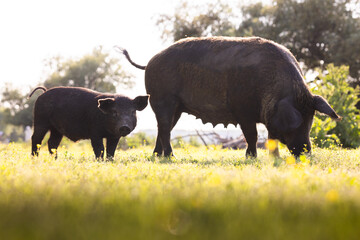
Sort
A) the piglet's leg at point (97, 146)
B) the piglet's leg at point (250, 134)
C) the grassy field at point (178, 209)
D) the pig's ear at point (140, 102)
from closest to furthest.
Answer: the grassy field at point (178, 209)
the piglet's leg at point (97, 146)
the piglet's leg at point (250, 134)
the pig's ear at point (140, 102)

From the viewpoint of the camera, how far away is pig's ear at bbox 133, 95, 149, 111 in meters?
7.13

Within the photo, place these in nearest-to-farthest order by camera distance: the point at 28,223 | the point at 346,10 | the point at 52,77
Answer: the point at 28,223 → the point at 346,10 → the point at 52,77

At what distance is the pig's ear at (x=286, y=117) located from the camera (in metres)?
6.27

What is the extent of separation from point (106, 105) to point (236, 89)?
231 cm

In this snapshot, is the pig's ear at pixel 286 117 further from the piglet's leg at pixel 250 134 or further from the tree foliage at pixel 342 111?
the tree foliage at pixel 342 111

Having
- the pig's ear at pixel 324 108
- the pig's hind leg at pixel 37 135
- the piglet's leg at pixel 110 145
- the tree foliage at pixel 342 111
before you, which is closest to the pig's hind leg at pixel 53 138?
the pig's hind leg at pixel 37 135

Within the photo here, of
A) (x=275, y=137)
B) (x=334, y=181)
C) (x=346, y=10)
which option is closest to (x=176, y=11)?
(x=346, y=10)

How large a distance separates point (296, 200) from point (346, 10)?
26293 mm

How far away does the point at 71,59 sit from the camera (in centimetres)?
4956

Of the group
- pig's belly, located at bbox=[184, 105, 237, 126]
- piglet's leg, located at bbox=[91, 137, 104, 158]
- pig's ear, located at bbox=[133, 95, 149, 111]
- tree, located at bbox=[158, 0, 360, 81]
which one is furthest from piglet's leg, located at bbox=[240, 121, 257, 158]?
tree, located at bbox=[158, 0, 360, 81]

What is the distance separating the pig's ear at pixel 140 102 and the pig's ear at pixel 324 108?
2907 millimetres

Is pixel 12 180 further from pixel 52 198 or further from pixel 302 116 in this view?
pixel 302 116

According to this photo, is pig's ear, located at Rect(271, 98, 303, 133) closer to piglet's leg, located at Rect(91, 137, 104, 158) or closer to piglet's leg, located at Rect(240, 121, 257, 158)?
piglet's leg, located at Rect(240, 121, 257, 158)

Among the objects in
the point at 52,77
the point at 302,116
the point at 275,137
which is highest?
the point at 302,116
